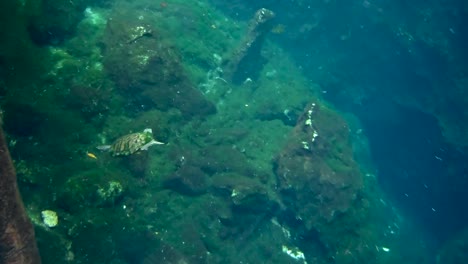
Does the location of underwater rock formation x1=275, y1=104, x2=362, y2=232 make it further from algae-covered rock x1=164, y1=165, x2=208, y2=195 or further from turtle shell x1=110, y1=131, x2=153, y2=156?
turtle shell x1=110, y1=131, x2=153, y2=156

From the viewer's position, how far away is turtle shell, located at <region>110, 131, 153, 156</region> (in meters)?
8.73

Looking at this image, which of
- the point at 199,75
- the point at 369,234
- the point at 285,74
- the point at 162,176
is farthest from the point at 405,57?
the point at 162,176

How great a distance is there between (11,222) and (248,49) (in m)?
13.0

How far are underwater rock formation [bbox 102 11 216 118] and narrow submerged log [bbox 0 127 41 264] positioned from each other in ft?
19.1

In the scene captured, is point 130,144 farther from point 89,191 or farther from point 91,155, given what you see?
point 89,191

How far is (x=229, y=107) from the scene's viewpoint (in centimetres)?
1477

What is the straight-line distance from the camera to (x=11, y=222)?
4.97 m

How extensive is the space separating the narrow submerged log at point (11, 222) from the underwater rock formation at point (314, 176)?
903 cm

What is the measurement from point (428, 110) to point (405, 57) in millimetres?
3497

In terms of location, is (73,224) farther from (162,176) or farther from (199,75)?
(199,75)

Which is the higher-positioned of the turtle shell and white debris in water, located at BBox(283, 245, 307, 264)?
the turtle shell

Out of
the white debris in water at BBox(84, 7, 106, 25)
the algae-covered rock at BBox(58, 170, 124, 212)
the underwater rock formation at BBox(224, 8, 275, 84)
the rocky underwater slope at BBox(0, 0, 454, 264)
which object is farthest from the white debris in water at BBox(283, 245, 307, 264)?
the white debris in water at BBox(84, 7, 106, 25)

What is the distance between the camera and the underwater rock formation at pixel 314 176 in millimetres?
12773

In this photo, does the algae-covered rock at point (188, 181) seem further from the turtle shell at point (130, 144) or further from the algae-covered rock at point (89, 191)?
the algae-covered rock at point (89, 191)
